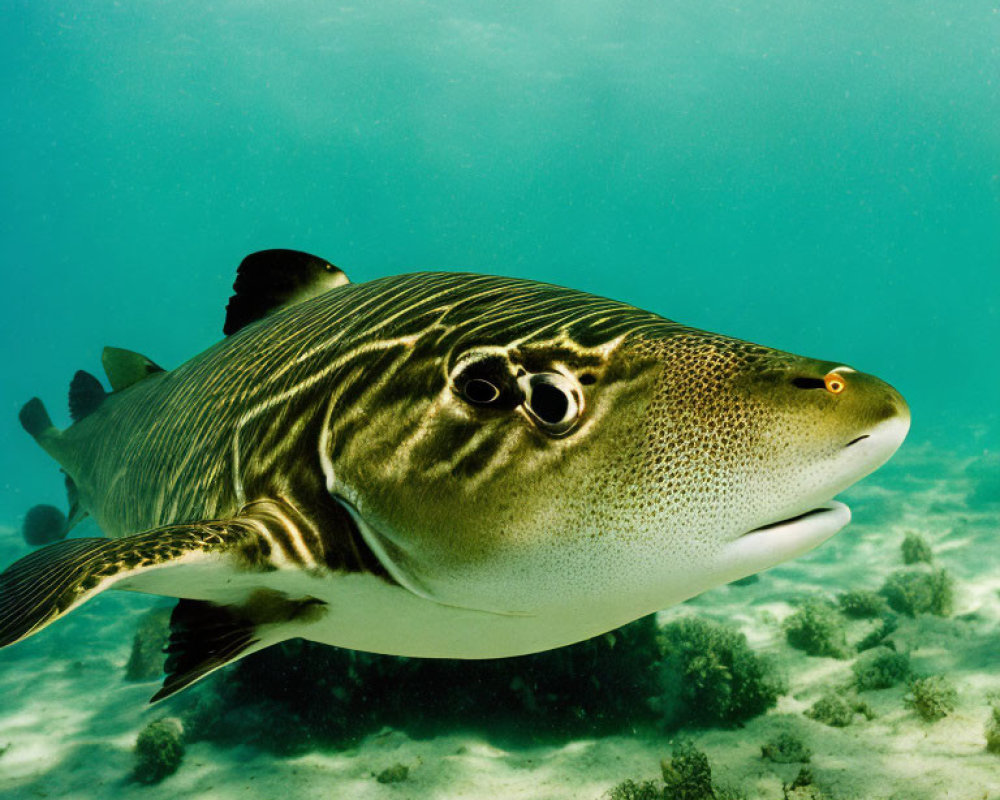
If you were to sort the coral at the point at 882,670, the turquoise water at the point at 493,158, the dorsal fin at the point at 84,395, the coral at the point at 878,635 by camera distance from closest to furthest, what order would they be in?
the dorsal fin at the point at 84,395 < the coral at the point at 882,670 < the coral at the point at 878,635 < the turquoise water at the point at 493,158

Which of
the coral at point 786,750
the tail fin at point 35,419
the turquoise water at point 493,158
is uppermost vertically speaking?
the turquoise water at point 493,158

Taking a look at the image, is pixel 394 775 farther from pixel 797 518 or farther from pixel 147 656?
pixel 147 656

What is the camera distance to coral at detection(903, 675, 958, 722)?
17.8 ft

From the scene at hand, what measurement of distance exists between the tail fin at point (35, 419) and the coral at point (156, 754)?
11.6ft

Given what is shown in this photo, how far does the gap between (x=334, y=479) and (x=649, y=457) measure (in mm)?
904

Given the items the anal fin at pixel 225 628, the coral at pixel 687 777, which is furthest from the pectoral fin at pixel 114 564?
the coral at pixel 687 777

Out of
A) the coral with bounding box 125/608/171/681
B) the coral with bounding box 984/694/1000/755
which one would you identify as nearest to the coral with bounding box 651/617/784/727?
the coral with bounding box 984/694/1000/755

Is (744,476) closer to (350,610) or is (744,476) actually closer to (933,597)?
(350,610)

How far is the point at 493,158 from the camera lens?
11312 cm

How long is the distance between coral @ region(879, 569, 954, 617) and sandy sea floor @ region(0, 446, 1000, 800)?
0.82 feet

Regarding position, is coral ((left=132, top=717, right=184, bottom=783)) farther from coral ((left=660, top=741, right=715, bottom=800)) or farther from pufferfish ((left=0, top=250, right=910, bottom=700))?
pufferfish ((left=0, top=250, right=910, bottom=700))

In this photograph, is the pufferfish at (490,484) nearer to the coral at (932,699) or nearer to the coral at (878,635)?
the coral at (932,699)

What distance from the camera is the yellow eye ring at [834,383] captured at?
4.16 feet

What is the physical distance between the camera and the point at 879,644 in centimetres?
753
